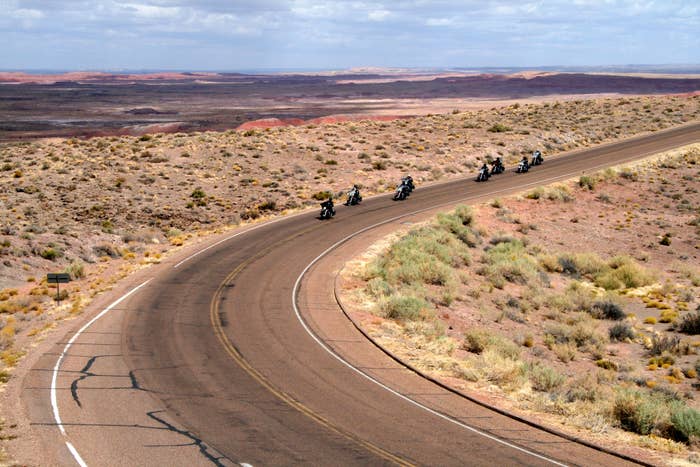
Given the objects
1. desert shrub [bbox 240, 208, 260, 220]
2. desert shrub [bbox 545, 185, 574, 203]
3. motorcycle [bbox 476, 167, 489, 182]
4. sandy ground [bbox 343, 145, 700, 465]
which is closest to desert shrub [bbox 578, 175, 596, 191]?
sandy ground [bbox 343, 145, 700, 465]

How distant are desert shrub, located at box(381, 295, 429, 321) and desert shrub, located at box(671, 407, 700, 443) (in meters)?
10.8

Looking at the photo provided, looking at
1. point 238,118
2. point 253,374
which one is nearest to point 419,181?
point 253,374

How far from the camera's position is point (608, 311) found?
3069 cm

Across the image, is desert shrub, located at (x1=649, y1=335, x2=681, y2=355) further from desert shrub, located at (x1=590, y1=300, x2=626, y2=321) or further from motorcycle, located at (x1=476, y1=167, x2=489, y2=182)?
motorcycle, located at (x1=476, y1=167, x2=489, y2=182)

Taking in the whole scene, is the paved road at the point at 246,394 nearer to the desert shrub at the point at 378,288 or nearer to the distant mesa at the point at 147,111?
the desert shrub at the point at 378,288

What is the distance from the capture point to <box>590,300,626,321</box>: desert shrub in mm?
30453

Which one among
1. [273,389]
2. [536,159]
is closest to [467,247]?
[273,389]

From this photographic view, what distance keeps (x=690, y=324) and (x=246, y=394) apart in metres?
20.8

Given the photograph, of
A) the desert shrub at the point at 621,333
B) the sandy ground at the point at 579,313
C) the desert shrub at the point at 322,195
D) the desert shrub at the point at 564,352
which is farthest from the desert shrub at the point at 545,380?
the desert shrub at the point at 322,195

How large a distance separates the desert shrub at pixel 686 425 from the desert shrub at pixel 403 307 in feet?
35.4

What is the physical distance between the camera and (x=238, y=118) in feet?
442

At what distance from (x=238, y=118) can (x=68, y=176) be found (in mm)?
82449

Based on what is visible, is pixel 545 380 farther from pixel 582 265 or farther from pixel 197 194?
pixel 197 194

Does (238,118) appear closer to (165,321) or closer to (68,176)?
(68,176)
